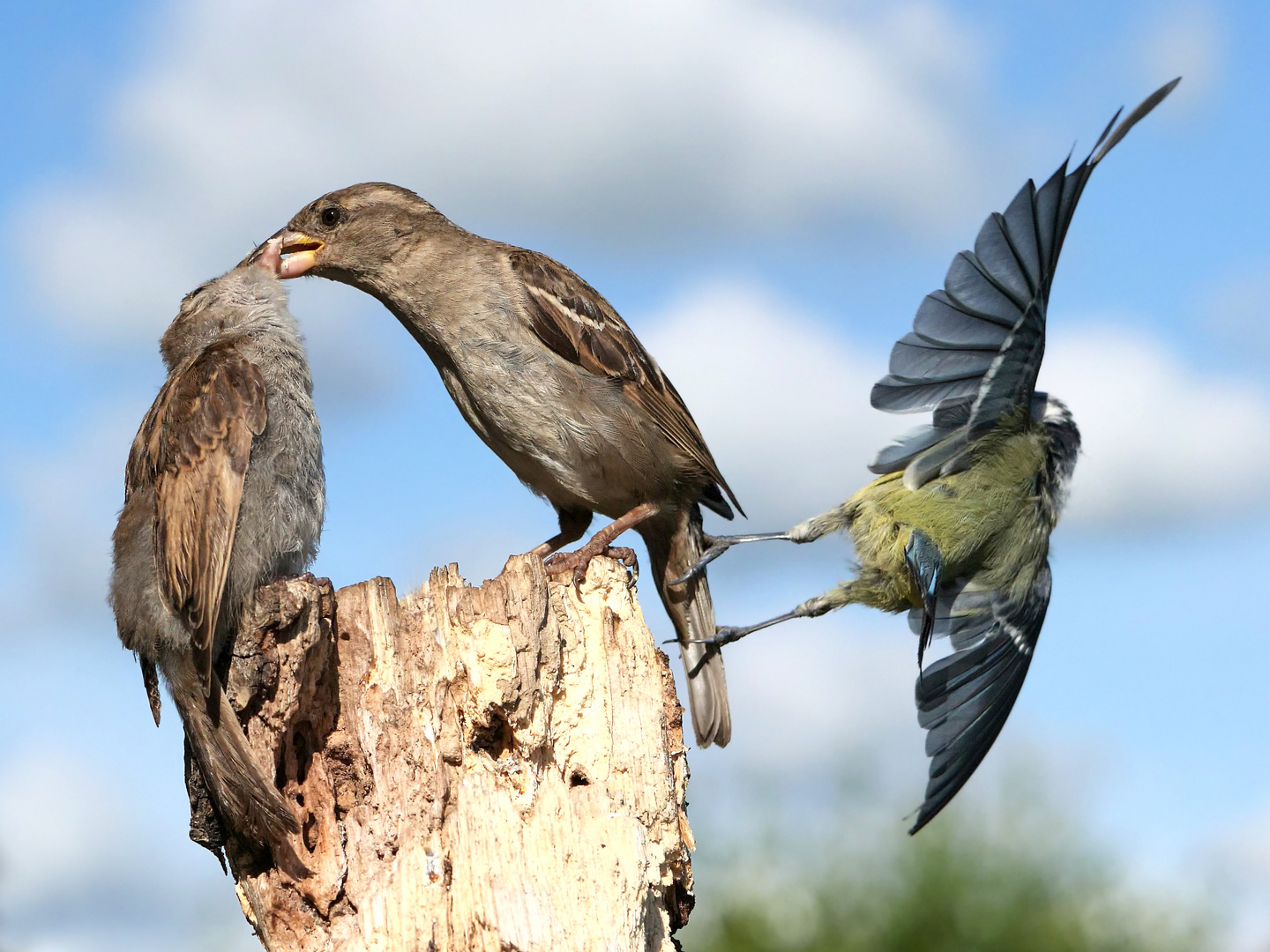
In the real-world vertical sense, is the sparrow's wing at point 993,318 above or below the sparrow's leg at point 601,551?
above

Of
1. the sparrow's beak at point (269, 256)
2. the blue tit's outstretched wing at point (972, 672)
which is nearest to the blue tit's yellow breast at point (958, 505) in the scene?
the blue tit's outstretched wing at point (972, 672)

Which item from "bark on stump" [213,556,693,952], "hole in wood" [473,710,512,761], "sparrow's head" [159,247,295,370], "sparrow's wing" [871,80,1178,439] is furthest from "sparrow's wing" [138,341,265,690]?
"sparrow's wing" [871,80,1178,439]

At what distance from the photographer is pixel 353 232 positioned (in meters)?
6.42

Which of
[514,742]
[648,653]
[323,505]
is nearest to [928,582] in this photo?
[648,653]

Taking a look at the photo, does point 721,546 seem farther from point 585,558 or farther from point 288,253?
point 288,253

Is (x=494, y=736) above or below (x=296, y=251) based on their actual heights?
below

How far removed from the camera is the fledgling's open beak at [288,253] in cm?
635

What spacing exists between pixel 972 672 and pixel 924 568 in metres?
0.78

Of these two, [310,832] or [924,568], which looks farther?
[924,568]

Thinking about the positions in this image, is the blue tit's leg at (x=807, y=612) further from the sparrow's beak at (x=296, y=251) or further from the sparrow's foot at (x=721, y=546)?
the sparrow's beak at (x=296, y=251)

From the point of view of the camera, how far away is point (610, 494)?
6.13 metres

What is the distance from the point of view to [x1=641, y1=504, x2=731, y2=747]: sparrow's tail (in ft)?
21.1

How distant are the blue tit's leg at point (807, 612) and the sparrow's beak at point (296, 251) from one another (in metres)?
2.79

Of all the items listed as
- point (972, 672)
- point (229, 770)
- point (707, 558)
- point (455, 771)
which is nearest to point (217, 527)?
point (229, 770)
